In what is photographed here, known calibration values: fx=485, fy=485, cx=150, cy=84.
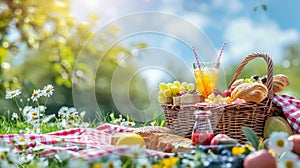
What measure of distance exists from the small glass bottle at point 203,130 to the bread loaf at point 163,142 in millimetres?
49

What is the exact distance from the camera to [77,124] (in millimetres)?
2869

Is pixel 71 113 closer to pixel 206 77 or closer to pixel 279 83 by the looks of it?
pixel 206 77

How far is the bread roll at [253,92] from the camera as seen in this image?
2.24 meters

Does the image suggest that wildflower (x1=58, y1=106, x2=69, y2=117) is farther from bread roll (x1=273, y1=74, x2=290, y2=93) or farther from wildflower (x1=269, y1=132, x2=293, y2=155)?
wildflower (x1=269, y1=132, x2=293, y2=155)

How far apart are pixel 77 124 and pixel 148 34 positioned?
683 millimetres

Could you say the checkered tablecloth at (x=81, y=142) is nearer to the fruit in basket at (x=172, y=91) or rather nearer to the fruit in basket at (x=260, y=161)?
the fruit in basket at (x=172, y=91)

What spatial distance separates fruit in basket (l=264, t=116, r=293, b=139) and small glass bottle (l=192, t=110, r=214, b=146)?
0.51m

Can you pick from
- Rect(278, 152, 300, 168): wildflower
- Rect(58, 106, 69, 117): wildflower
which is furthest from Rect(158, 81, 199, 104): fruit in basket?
Rect(278, 152, 300, 168): wildflower

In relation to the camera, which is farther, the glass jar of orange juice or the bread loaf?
the glass jar of orange juice

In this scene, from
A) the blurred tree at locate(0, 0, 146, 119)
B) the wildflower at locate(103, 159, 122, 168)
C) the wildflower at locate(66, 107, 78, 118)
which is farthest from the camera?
the blurred tree at locate(0, 0, 146, 119)

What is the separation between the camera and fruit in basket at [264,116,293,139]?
7.52ft

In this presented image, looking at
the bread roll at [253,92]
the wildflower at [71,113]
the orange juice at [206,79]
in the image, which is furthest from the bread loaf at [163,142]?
the wildflower at [71,113]

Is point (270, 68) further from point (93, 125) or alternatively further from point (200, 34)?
point (93, 125)

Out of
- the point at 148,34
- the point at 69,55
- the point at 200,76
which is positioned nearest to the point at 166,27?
the point at 148,34
